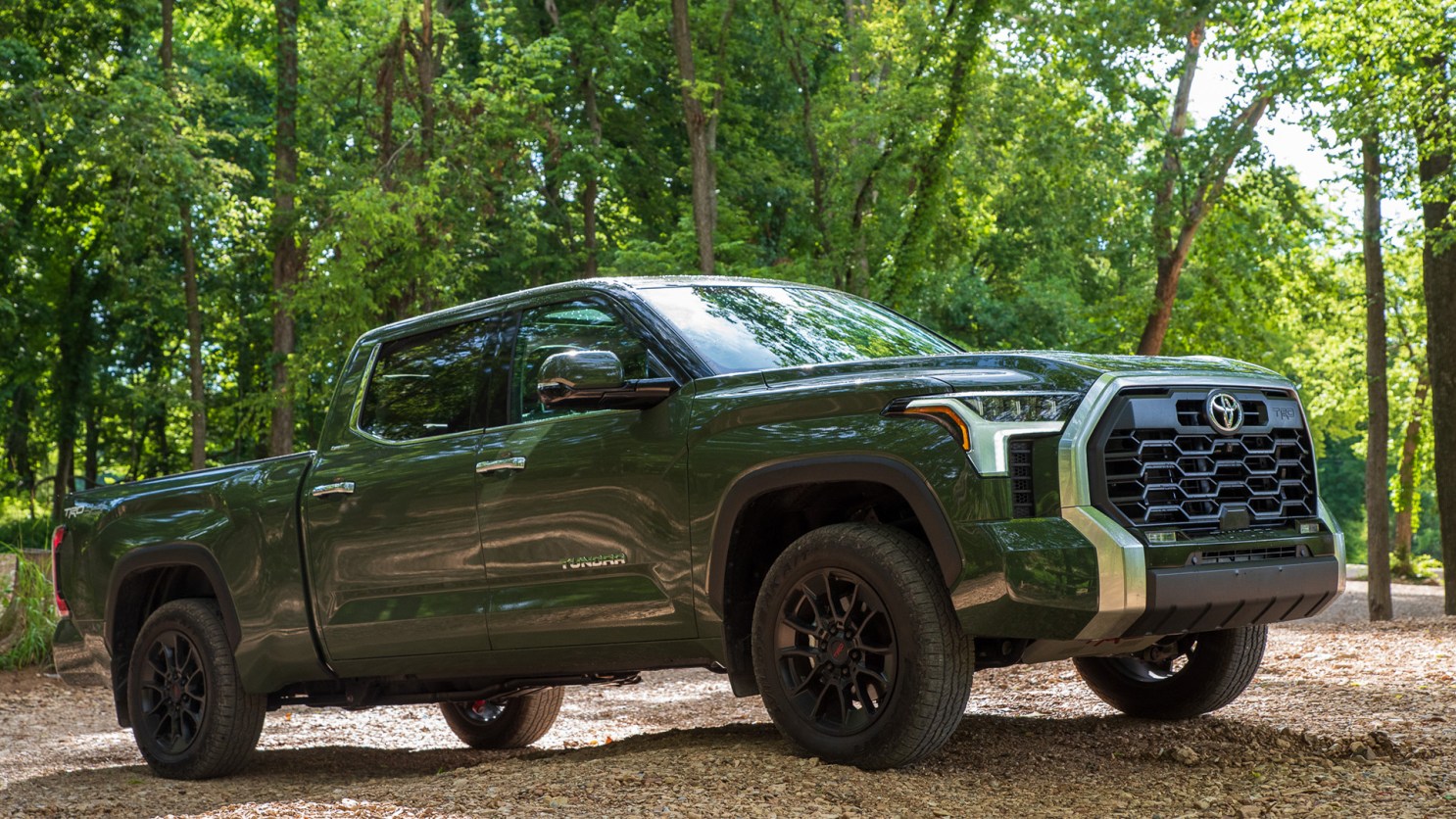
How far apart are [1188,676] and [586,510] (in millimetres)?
2685

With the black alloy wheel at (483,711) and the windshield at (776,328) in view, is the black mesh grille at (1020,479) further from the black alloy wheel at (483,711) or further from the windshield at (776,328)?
the black alloy wheel at (483,711)

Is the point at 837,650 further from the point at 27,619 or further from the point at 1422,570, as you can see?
the point at 1422,570

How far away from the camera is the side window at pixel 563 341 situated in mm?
5801

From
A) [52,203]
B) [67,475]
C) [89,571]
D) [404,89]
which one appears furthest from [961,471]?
[67,475]

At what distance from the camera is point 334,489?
6.63 meters

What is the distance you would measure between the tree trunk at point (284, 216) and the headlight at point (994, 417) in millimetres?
21255

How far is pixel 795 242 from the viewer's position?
29250 millimetres

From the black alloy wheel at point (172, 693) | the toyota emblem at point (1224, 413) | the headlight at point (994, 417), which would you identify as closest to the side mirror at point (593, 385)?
the headlight at point (994, 417)

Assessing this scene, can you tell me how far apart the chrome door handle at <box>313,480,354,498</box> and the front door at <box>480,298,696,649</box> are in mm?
914

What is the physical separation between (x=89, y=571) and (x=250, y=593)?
53.8 inches

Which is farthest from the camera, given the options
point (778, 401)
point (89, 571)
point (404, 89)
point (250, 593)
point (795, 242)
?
point (795, 242)

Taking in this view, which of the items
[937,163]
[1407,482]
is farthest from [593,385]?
[1407,482]

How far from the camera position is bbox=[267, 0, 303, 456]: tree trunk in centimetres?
2597

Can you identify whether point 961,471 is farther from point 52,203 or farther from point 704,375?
point 52,203
